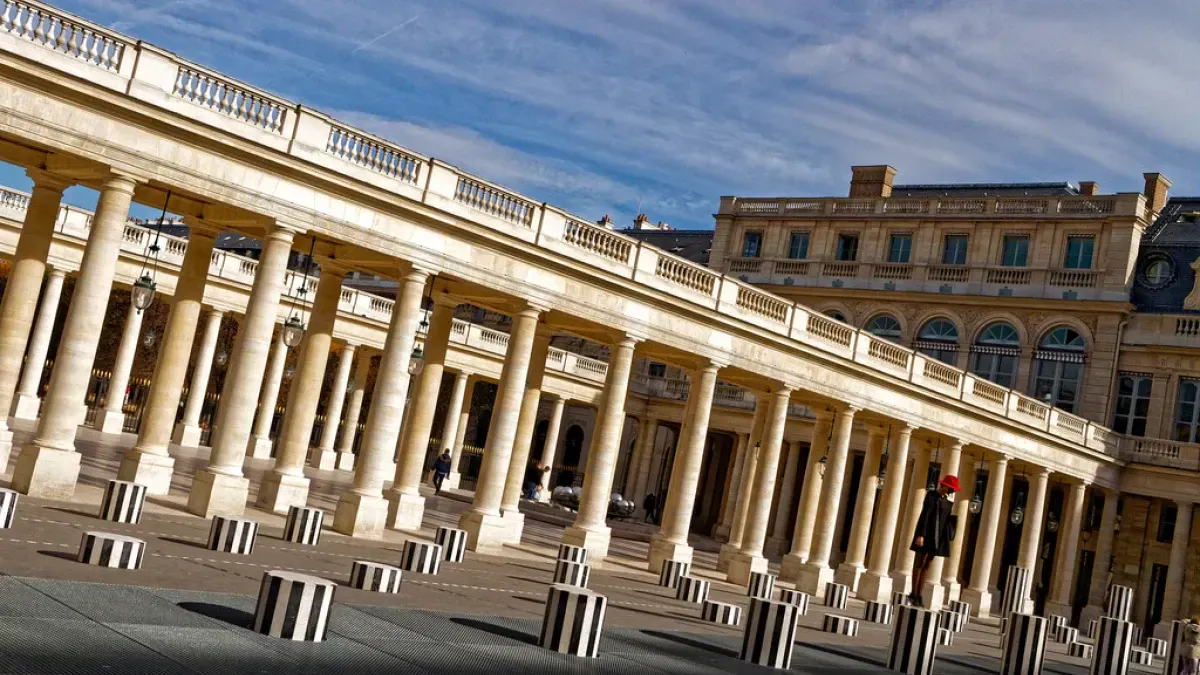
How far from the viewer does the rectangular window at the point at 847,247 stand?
60094 mm

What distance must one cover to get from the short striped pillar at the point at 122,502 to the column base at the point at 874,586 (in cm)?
2605

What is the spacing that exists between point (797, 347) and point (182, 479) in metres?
17.4

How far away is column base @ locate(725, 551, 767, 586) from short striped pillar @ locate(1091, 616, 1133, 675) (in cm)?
1321

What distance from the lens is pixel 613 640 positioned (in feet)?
54.5

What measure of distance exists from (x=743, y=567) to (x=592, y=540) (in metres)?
5.91

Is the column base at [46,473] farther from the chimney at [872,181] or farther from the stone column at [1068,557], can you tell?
the chimney at [872,181]

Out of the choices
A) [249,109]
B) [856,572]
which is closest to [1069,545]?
[856,572]

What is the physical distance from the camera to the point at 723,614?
21.8 meters

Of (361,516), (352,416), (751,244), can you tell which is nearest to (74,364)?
(361,516)

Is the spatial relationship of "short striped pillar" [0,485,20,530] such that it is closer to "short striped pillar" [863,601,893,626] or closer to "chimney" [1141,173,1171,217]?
"short striped pillar" [863,601,893,626]

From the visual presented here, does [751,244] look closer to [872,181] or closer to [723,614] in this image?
[872,181]

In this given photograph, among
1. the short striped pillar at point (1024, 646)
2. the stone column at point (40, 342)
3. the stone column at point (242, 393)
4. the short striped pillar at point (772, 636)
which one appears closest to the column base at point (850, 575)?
the short striped pillar at point (1024, 646)

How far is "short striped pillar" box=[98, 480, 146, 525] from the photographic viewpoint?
20453 millimetres

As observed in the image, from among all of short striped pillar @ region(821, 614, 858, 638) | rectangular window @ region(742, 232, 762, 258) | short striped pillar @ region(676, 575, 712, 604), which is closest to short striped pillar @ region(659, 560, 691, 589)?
short striped pillar @ region(676, 575, 712, 604)
